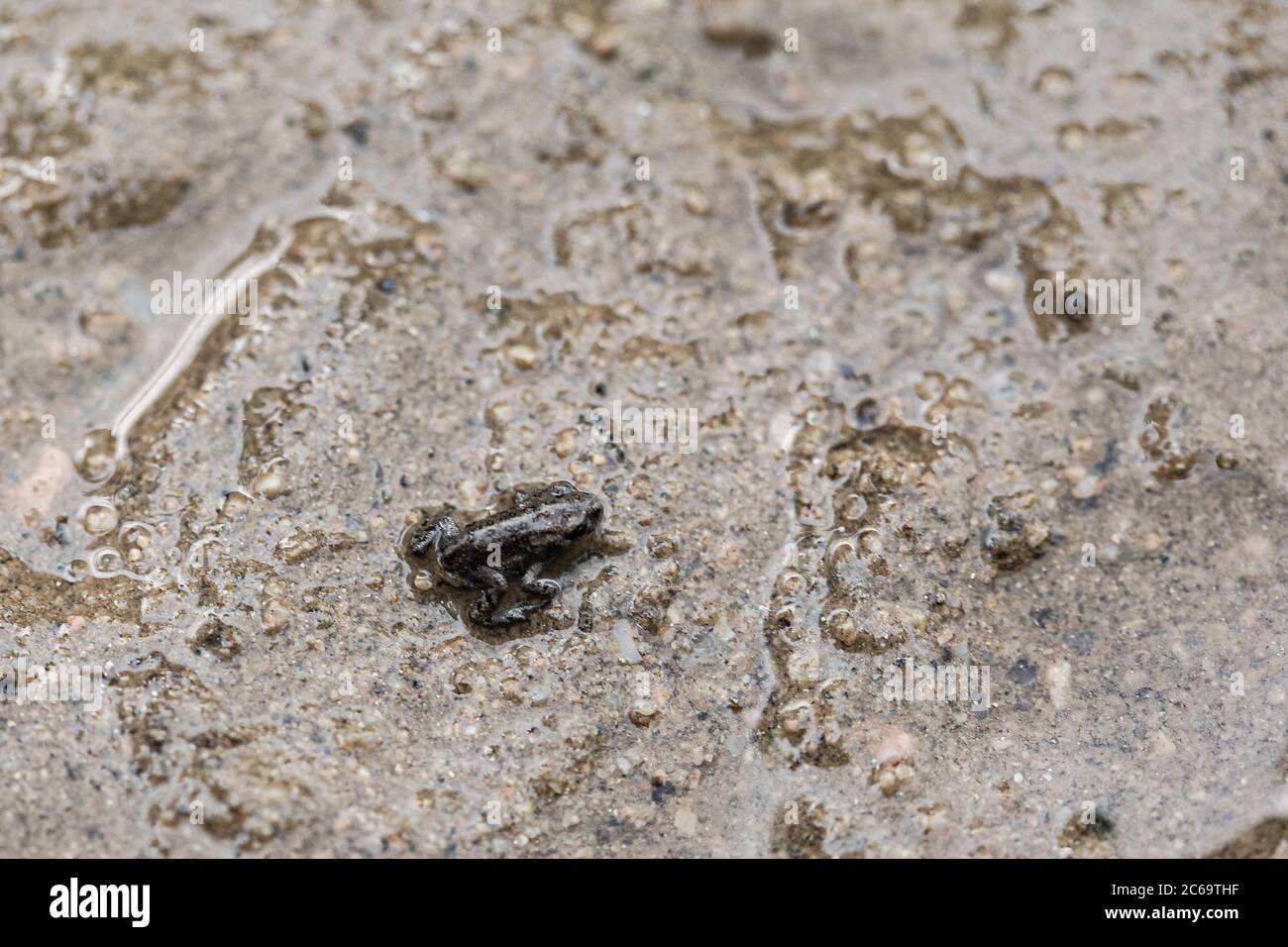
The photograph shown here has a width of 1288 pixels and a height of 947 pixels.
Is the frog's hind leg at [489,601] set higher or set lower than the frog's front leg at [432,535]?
lower

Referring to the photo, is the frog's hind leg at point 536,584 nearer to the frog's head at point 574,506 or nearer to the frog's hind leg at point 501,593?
the frog's hind leg at point 501,593

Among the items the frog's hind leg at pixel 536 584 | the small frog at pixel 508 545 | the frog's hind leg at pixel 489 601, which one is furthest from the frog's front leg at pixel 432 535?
the frog's hind leg at pixel 536 584

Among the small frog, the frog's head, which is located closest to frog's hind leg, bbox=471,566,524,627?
the small frog

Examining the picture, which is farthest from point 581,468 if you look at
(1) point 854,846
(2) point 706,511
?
(1) point 854,846

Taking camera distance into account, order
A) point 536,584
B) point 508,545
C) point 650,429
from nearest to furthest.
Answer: point 508,545
point 536,584
point 650,429

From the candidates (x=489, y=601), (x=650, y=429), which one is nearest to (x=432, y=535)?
(x=489, y=601)

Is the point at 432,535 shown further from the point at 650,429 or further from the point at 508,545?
the point at 650,429
